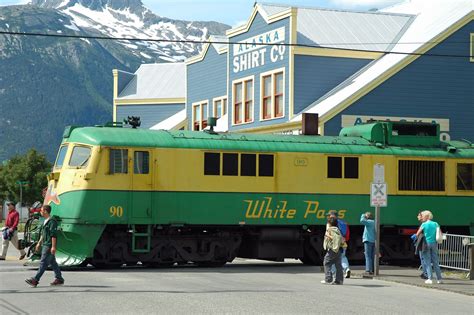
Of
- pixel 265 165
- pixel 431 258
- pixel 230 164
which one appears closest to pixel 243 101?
pixel 265 165

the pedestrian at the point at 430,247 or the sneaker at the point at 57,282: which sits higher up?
the pedestrian at the point at 430,247

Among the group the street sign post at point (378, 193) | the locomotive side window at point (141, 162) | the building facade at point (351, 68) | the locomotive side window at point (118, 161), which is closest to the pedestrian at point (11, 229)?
the locomotive side window at point (118, 161)

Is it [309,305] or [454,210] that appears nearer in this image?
[309,305]

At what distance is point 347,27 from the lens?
47.6m

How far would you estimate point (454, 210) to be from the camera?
94.9 feet

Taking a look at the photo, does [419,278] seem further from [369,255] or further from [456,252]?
[456,252]

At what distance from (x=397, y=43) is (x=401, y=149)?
62.8ft

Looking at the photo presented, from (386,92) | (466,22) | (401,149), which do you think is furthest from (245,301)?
(466,22)

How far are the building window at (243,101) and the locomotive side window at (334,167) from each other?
20.9m

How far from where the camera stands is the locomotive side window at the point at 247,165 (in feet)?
87.0

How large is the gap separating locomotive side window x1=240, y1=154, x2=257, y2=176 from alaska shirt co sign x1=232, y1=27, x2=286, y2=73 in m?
18.0

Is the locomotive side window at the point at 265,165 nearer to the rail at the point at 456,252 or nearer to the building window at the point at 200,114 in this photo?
the rail at the point at 456,252

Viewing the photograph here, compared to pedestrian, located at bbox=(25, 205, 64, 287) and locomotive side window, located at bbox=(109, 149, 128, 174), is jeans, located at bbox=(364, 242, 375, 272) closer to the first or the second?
locomotive side window, located at bbox=(109, 149, 128, 174)

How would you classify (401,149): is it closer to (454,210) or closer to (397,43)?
(454,210)
